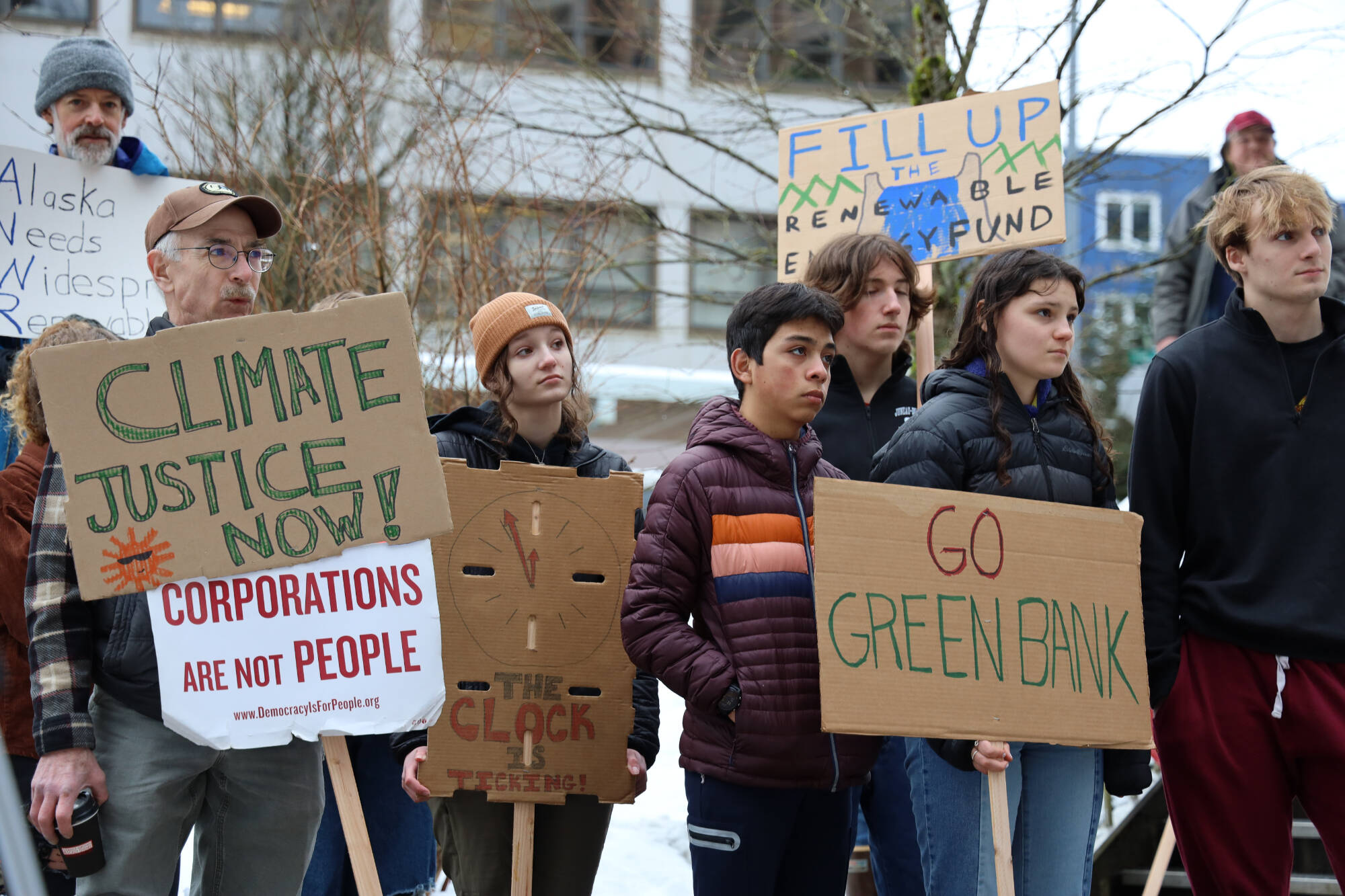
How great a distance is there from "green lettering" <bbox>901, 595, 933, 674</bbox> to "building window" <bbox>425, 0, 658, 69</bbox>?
4.33 m

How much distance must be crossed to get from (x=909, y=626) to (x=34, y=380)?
2339 millimetres

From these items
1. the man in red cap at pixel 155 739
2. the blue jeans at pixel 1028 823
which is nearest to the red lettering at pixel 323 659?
the man in red cap at pixel 155 739

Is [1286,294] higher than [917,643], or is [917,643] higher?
[1286,294]

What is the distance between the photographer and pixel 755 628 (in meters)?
2.79

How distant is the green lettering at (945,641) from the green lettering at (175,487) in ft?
5.27

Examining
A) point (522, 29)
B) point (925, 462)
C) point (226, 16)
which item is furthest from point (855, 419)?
point (226, 16)

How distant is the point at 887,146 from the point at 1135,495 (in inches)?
72.9

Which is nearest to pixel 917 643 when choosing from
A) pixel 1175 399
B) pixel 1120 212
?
pixel 1175 399

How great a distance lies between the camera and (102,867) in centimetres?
256

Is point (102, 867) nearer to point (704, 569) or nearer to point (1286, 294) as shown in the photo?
point (704, 569)

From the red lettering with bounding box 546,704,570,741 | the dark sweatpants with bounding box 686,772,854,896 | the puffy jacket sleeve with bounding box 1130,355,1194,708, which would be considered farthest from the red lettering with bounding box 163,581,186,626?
the puffy jacket sleeve with bounding box 1130,355,1194,708

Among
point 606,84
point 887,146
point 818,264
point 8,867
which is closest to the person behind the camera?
point 8,867

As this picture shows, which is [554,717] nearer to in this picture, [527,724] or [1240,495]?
[527,724]

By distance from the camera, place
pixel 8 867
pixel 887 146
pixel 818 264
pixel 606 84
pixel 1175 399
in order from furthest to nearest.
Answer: pixel 606 84 < pixel 887 146 < pixel 818 264 < pixel 1175 399 < pixel 8 867
